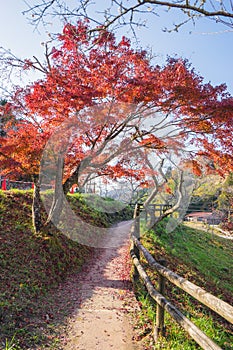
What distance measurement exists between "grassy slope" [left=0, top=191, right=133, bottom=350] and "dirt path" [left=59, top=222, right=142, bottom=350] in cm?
39

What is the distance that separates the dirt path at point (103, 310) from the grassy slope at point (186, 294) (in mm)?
314

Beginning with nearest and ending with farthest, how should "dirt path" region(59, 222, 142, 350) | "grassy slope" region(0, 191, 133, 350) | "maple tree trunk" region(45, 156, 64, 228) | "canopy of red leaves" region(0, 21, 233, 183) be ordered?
1. "dirt path" region(59, 222, 142, 350)
2. "grassy slope" region(0, 191, 133, 350)
3. "canopy of red leaves" region(0, 21, 233, 183)
4. "maple tree trunk" region(45, 156, 64, 228)

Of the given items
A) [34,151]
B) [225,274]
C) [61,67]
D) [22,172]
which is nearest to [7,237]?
[22,172]

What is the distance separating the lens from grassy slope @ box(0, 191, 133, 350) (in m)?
3.39

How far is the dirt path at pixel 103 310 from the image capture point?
3262 millimetres

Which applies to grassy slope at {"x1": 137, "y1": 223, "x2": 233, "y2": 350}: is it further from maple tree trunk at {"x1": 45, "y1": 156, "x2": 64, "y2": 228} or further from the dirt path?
maple tree trunk at {"x1": 45, "y1": 156, "x2": 64, "y2": 228}

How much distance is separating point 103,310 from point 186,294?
2662mm

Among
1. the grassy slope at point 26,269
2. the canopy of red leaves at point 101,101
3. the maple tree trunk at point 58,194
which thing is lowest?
the grassy slope at point 26,269

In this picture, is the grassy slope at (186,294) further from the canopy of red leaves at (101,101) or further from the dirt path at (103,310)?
the canopy of red leaves at (101,101)

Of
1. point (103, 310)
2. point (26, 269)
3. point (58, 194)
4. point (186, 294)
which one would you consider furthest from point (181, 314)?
A: point (58, 194)

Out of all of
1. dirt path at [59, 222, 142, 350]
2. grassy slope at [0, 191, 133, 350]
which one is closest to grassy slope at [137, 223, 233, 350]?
dirt path at [59, 222, 142, 350]

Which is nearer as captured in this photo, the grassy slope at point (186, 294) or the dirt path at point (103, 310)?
the dirt path at point (103, 310)

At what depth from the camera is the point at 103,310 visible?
13.9 ft

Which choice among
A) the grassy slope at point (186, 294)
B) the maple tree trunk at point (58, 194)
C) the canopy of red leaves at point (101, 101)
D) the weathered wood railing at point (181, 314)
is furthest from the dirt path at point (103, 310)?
the canopy of red leaves at point (101, 101)
